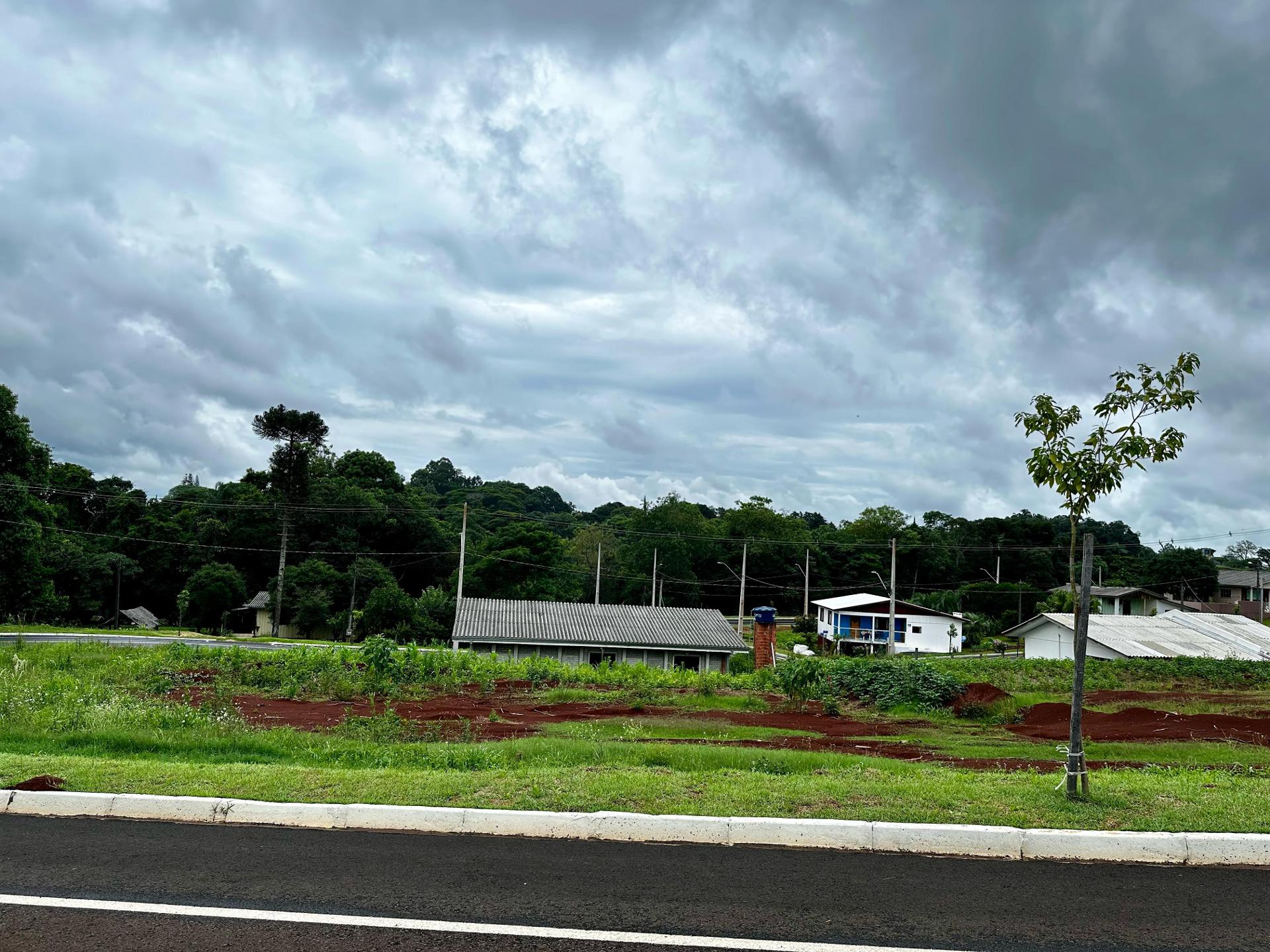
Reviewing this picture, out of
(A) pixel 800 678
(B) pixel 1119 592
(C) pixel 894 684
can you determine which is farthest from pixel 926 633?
(A) pixel 800 678

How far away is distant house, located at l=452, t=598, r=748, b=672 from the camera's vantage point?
146 ft

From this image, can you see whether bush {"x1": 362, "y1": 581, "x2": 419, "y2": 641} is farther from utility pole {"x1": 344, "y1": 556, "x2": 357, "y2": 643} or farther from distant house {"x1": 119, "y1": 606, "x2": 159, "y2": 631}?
distant house {"x1": 119, "y1": 606, "x2": 159, "y2": 631}

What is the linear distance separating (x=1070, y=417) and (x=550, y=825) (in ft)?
19.1

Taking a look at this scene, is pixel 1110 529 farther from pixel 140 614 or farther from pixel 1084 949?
pixel 1084 949

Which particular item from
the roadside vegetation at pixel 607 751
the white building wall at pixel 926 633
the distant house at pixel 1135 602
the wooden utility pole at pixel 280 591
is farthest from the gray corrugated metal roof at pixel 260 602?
the distant house at pixel 1135 602

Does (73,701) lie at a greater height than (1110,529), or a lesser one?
lesser

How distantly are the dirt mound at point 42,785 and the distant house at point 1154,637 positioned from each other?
1877 inches

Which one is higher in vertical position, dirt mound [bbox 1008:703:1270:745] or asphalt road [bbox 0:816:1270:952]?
asphalt road [bbox 0:816:1270:952]

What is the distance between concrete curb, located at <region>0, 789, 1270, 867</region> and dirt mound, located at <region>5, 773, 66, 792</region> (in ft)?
0.77

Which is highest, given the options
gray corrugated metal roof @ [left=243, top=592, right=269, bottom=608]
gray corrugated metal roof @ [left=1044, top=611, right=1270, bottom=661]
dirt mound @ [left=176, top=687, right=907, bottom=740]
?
gray corrugated metal roof @ [left=1044, top=611, right=1270, bottom=661]

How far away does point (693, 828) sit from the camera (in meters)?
7.38

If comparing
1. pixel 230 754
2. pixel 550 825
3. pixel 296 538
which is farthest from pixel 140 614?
pixel 550 825

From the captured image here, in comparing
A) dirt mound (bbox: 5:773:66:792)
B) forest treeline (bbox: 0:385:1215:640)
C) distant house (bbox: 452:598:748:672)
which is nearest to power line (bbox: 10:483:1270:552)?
forest treeline (bbox: 0:385:1215:640)

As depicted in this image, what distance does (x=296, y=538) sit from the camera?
7138 cm
